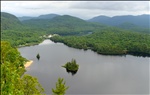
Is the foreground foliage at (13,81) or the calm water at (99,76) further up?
the foreground foliage at (13,81)

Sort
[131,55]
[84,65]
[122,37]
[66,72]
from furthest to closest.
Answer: [122,37] → [131,55] → [84,65] → [66,72]

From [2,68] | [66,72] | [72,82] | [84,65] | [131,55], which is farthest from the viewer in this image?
[131,55]

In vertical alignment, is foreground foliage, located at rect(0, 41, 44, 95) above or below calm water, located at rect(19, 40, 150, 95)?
above

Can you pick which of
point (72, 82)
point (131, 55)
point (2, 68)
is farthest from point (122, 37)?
point (2, 68)

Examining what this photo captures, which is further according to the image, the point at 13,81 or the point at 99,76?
the point at 99,76

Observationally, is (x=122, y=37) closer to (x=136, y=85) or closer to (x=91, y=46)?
(x=91, y=46)

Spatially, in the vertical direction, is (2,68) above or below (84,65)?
above

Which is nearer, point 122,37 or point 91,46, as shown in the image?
point 91,46

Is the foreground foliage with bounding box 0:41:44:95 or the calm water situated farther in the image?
the calm water

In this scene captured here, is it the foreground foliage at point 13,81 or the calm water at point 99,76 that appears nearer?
the foreground foliage at point 13,81

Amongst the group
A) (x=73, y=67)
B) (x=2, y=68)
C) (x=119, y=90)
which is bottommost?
(x=119, y=90)

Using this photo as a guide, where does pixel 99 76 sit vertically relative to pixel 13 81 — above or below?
below
